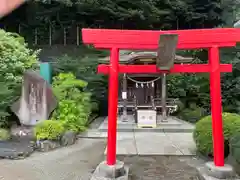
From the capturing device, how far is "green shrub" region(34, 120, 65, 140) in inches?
312

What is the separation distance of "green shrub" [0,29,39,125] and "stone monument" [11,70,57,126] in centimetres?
42

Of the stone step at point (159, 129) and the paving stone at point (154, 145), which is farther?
the stone step at point (159, 129)

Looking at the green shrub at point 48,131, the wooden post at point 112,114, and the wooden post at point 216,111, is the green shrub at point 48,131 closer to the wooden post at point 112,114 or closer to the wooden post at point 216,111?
the wooden post at point 112,114

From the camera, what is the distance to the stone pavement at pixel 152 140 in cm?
750

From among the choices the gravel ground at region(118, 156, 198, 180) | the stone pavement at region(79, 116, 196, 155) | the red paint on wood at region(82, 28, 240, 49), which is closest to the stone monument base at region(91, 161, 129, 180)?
the gravel ground at region(118, 156, 198, 180)

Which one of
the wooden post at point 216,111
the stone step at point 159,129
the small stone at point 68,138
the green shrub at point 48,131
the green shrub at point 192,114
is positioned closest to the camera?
the wooden post at point 216,111

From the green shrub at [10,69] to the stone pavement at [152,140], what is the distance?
2.90 m

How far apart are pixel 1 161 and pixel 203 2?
18401mm

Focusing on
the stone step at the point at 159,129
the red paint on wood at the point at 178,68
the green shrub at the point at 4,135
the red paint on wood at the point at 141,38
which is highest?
the red paint on wood at the point at 141,38

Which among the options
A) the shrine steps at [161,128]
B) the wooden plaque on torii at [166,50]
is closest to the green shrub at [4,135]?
the shrine steps at [161,128]

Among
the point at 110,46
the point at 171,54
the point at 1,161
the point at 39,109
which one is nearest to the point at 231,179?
the point at 171,54

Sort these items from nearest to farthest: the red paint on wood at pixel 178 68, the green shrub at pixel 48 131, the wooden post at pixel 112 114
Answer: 1. the wooden post at pixel 112 114
2. the red paint on wood at pixel 178 68
3. the green shrub at pixel 48 131

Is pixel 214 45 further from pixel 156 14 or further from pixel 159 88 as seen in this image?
pixel 156 14

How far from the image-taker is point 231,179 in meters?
5.17
